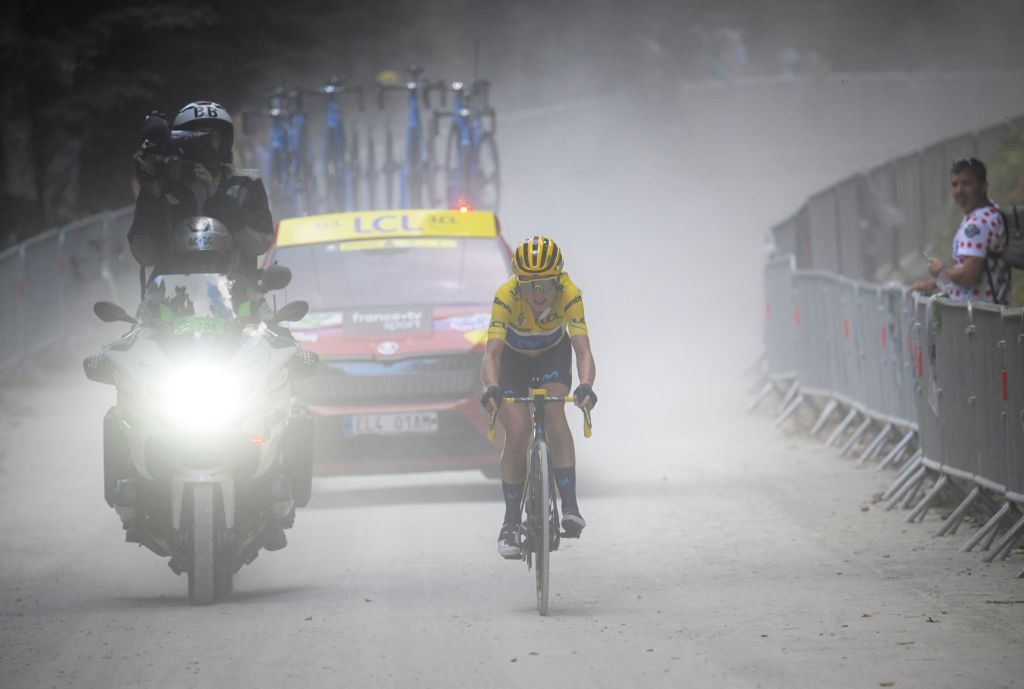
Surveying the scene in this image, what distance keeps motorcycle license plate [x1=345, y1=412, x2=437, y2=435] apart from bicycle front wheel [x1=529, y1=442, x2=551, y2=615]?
4070 millimetres

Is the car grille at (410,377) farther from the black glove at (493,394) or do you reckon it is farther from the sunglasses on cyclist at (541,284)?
the black glove at (493,394)

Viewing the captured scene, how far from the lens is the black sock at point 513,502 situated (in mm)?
10547

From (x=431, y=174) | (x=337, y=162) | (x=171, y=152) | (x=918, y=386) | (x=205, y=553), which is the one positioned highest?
(x=337, y=162)

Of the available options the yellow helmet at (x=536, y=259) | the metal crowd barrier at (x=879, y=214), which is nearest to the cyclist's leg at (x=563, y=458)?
the yellow helmet at (x=536, y=259)

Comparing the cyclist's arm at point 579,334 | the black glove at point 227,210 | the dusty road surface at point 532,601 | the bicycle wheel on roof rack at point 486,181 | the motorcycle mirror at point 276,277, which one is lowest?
the dusty road surface at point 532,601

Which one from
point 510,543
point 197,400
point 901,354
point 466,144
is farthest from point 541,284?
point 466,144

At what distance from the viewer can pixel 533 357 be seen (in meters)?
10.7

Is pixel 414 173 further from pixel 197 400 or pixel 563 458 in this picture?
pixel 563 458

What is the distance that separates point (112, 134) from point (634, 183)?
1854 centimetres

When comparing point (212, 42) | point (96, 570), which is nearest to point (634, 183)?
point (212, 42)

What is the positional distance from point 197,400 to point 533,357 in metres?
1.69

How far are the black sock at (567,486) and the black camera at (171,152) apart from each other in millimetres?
2643

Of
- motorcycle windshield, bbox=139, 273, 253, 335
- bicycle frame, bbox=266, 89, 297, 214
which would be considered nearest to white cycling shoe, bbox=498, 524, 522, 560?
motorcycle windshield, bbox=139, 273, 253, 335

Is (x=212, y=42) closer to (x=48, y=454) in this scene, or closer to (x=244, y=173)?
(x=48, y=454)
